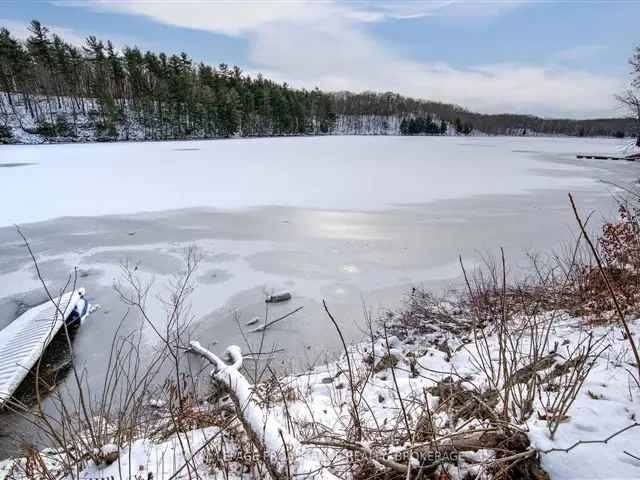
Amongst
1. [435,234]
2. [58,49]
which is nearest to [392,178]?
[435,234]

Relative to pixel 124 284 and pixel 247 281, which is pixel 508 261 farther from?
pixel 124 284

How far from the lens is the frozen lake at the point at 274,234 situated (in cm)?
596

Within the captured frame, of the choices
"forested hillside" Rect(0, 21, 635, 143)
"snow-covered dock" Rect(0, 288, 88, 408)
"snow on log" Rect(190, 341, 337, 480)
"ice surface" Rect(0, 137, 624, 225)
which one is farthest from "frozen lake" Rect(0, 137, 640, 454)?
"forested hillside" Rect(0, 21, 635, 143)

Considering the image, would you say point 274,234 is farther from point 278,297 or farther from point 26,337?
point 26,337

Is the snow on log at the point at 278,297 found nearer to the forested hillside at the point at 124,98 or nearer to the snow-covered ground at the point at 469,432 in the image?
the snow-covered ground at the point at 469,432

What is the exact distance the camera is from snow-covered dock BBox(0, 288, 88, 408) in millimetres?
3980

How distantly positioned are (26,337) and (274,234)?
5.95 m

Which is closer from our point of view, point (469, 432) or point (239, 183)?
point (469, 432)

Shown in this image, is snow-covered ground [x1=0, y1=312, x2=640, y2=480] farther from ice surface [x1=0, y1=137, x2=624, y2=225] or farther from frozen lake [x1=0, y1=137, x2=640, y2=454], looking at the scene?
ice surface [x1=0, y1=137, x2=624, y2=225]

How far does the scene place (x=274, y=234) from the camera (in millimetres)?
9656

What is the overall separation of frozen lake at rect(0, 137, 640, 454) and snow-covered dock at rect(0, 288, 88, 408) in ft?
1.18

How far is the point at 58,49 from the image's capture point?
47.6 metres

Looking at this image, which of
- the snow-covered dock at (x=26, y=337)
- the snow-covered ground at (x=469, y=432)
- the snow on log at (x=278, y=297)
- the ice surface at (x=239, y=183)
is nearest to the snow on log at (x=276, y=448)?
the snow-covered ground at (x=469, y=432)

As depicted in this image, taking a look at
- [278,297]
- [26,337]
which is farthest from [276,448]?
[26,337]
